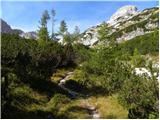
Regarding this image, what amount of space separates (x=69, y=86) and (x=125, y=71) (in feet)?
23.2

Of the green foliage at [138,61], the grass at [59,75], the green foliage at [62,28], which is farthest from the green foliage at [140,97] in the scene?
the green foliage at [62,28]

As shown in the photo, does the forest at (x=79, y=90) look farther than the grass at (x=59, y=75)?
No

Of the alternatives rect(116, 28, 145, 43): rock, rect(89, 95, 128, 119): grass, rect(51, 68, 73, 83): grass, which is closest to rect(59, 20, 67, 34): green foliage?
rect(51, 68, 73, 83): grass

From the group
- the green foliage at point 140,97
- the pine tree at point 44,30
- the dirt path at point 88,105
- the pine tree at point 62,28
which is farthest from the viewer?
the pine tree at point 62,28

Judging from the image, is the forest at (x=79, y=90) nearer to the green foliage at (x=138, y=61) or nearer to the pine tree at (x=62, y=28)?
the green foliage at (x=138, y=61)

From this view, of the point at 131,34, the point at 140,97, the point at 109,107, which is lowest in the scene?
the point at 109,107

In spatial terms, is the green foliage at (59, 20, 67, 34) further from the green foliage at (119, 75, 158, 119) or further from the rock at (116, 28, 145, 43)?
the rock at (116, 28, 145, 43)

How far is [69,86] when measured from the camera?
35594mm

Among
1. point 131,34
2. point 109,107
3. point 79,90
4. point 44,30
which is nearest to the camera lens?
point 109,107

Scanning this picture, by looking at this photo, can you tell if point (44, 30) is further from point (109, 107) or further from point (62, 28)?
point (109, 107)

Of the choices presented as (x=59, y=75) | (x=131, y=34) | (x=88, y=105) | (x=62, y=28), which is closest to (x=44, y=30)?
(x=62, y=28)

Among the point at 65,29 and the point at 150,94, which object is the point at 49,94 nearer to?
the point at 150,94

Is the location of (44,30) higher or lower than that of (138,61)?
higher

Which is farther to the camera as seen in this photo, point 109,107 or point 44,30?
point 44,30
